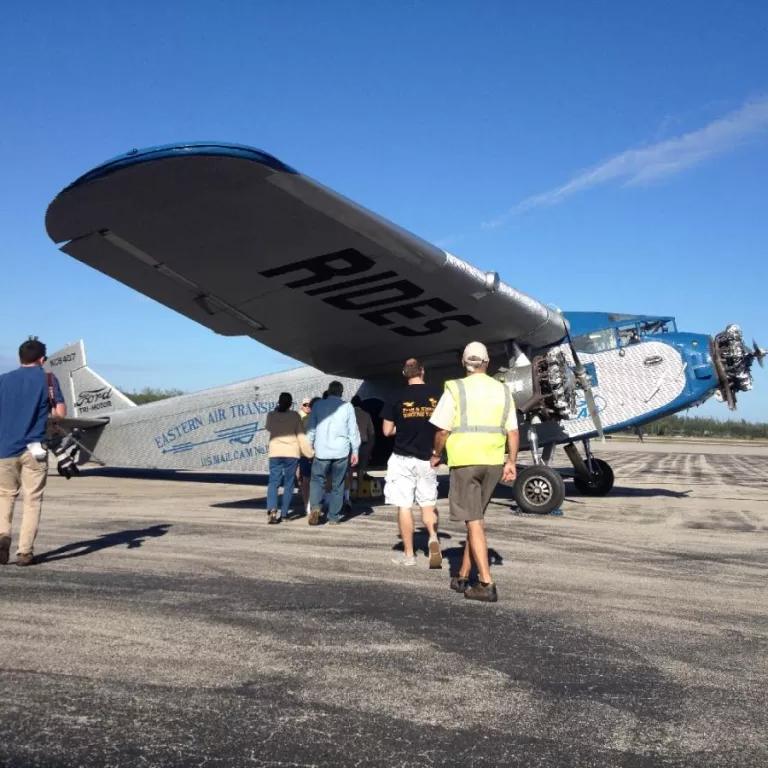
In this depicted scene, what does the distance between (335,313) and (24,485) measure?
16.0 ft

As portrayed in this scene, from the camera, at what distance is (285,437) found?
27.2ft

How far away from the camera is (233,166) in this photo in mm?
5695

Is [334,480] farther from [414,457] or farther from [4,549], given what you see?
[4,549]

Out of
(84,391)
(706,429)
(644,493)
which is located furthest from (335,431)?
(706,429)

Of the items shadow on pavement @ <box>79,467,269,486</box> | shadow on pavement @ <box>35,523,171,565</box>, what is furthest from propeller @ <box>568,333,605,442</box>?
shadow on pavement @ <box>79,467,269,486</box>

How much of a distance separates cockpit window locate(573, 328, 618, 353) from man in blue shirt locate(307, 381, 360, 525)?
4802 mm

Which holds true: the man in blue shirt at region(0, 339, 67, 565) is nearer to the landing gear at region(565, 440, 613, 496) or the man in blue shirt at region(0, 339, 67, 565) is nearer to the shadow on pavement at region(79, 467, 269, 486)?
the landing gear at region(565, 440, 613, 496)

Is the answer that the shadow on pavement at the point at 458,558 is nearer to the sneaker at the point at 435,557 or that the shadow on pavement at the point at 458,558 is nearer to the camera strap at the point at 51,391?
the sneaker at the point at 435,557

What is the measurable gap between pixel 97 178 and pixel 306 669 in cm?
479

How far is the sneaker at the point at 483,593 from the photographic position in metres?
4.21

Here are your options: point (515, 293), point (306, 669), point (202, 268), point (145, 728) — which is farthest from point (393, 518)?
point (145, 728)

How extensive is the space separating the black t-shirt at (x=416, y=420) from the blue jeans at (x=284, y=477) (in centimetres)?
282

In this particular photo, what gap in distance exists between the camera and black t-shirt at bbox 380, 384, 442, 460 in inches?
221

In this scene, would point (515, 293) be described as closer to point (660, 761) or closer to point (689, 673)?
point (689, 673)
